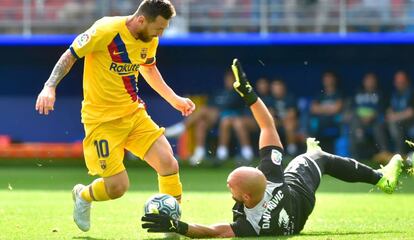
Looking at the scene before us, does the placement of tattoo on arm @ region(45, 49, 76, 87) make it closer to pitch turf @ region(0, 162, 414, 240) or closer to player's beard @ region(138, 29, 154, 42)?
player's beard @ region(138, 29, 154, 42)

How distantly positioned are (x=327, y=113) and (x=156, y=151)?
11581 millimetres

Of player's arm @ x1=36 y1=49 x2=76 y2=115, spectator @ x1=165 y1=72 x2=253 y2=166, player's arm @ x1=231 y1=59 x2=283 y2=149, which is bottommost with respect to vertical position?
spectator @ x1=165 y1=72 x2=253 y2=166

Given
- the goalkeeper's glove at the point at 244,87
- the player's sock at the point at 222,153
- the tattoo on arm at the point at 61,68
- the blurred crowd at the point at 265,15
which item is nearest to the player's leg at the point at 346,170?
the goalkeeper's glove at the point at 244,87

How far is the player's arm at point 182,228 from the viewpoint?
799 centimetres

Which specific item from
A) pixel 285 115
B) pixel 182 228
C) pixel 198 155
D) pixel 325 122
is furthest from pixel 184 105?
pixel 325 122

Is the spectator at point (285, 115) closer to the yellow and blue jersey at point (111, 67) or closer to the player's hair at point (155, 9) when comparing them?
the yellow and blue jersey at point (111, 67)

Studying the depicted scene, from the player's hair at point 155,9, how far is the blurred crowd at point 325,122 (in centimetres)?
1132

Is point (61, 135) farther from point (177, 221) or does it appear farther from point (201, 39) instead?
point (177, 221)

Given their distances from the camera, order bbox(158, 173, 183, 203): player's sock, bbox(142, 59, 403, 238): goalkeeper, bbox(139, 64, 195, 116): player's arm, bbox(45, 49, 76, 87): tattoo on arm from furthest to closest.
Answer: bbox(139, 64, 195, 116): player's arm < bbox(158, 173, 183, 203): player's sock < bbox(45, 49, 76, 87): tattoo on arm < bbox(142, 59, 403, 238): goalkeeper

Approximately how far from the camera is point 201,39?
69.7 ft

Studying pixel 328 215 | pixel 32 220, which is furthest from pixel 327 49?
pixel 32 220

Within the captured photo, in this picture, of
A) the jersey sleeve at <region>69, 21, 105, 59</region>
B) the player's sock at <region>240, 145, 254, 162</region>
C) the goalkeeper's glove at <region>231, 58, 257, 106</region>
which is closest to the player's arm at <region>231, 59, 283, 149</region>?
the goalkeeper's glove at <region>231, 58, 257, 106</region>

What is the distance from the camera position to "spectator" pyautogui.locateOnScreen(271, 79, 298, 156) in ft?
66.8

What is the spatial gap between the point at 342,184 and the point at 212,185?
2207 mm
